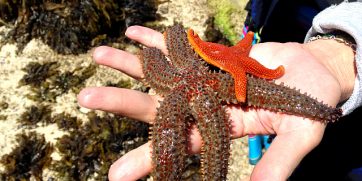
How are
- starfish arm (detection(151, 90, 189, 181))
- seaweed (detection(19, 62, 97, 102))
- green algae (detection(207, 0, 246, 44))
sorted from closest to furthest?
starfish arm (detection(151, 90, 189, 181)) < seaweed (detection(19, 62, 97, 102)) < green algae (detection(207, 0, 246, 44))

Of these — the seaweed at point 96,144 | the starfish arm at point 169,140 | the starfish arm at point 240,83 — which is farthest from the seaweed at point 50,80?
the starfish arm at point 240,83

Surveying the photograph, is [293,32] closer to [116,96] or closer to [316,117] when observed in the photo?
[316,117]

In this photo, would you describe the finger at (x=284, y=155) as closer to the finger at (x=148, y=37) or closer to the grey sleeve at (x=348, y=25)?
the grey sleeve at (x=348, y=25)

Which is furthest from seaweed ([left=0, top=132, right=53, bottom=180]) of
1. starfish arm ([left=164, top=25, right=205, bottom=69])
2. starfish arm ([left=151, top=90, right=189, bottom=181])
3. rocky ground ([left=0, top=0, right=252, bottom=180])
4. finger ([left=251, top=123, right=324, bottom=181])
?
finger ([left=251, top=123, right=324, bottom=181])

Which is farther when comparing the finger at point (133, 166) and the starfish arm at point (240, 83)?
the starfish arm at point (240, 83)

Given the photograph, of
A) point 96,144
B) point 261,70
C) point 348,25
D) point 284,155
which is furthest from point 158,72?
point 96,144

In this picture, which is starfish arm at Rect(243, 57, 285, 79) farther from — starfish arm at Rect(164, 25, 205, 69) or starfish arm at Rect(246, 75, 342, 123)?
starfish arm at Rect(164, 25, 205, 69)

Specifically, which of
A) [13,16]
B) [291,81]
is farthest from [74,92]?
[291,81]

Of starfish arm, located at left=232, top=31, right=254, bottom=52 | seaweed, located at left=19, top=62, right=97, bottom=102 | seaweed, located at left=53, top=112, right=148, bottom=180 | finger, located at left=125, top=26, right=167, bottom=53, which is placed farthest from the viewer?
seaweed, located at left=19, top=62, right=97, bottom=102
